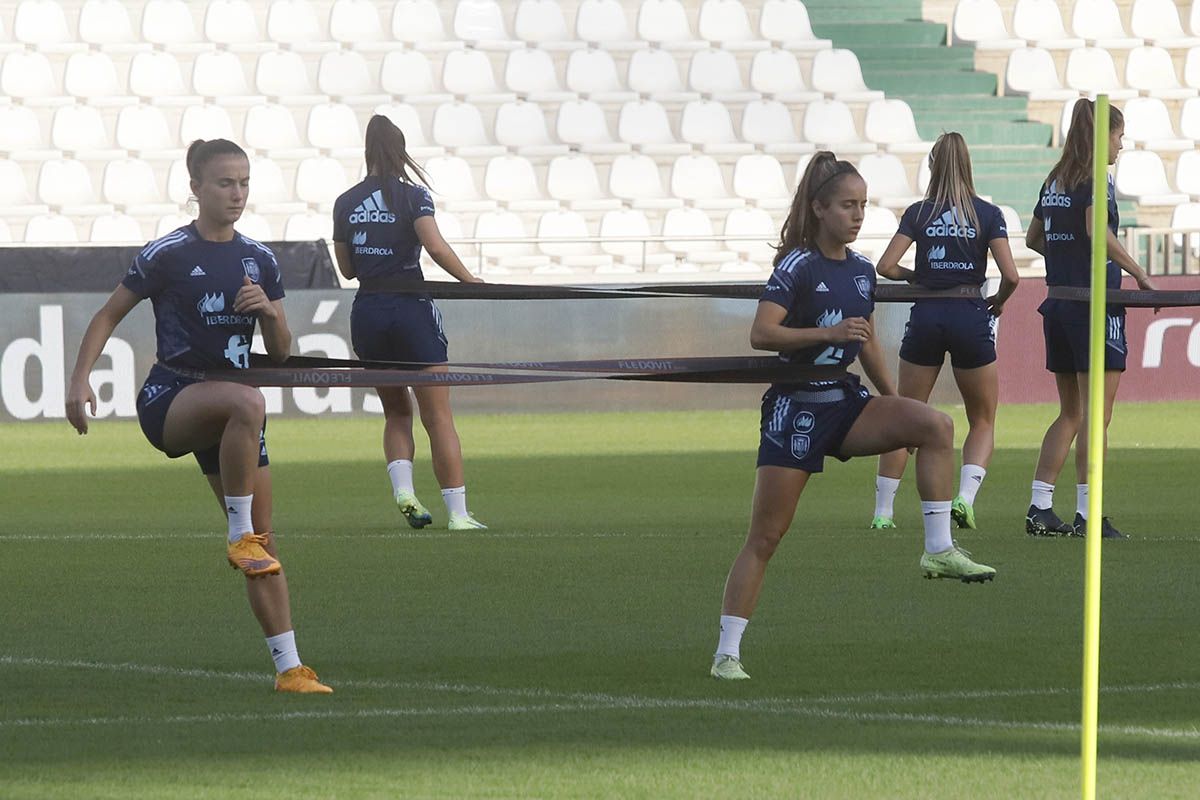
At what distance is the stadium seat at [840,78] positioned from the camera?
2752 cm

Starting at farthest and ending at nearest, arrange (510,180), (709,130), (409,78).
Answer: (409,78)
(709,130)
(510,180)

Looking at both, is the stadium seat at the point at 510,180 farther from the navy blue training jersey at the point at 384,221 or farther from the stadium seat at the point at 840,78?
the navy blue training jersey at the point at 384,221

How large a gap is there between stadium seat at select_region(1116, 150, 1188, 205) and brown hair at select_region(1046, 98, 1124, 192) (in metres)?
16.6

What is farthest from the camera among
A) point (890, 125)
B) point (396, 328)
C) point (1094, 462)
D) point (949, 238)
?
point (890, 125)

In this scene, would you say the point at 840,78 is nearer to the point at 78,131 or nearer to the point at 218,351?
the point at 78,131

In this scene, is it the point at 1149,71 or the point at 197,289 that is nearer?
the point at 197,289

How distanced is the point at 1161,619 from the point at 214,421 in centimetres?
358

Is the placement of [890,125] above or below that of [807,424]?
above

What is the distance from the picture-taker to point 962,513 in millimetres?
11023

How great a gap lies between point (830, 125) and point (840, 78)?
102cm

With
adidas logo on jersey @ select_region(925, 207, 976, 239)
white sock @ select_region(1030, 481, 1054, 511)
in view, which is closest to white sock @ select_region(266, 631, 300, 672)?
adidas logo on jersey @ select_region(925, 207, 976, 239)

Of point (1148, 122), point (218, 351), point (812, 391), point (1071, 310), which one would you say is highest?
point (1148, 122)

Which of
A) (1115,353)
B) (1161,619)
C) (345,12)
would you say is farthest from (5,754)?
(345,12)

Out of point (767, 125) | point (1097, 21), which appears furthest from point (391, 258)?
point (1097, 21)
